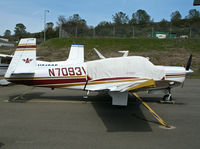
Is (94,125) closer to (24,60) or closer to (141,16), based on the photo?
(24,60)

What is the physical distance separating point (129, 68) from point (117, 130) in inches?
107

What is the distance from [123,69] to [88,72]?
4.62 feet

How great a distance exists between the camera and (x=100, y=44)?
29297 mm

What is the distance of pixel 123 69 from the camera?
6.84 metres

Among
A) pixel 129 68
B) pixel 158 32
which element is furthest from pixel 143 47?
pixel 129 68

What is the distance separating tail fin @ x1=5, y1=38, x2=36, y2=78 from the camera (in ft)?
24.0

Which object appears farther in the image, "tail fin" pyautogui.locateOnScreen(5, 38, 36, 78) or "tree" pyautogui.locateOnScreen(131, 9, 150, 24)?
"tree" pyautogui.locateOnScreen(131, 9, 150, 24)

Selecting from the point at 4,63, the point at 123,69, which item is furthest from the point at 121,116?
the point at 4,63

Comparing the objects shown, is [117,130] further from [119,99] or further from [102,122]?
[119,99]

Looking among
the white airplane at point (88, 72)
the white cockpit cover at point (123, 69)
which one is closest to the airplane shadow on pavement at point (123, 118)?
the white airplane at point (88, 72)

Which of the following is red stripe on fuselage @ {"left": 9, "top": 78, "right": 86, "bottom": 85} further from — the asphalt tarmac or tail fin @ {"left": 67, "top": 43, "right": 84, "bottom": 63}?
tail fin @ {"left": 67, "top": 43, "right": 84, "bottom": 63}

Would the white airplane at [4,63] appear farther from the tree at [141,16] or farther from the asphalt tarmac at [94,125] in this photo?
the tree at [141,16]

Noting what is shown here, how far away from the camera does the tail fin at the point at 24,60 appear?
289 inches

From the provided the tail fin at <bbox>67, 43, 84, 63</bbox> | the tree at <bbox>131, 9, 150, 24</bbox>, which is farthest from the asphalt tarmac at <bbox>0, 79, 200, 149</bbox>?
the tree at <bbox>131, 9, 150, 24</bbox>
